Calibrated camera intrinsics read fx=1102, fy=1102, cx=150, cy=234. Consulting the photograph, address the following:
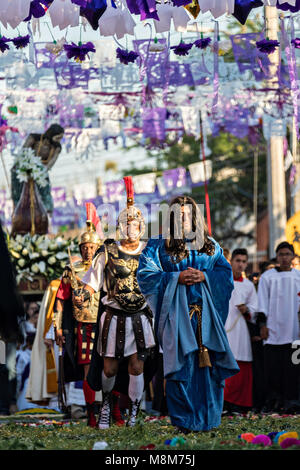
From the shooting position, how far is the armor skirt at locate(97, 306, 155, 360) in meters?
10.9

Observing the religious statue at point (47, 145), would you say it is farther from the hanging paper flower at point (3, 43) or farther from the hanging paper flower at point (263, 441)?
the hanging paper flower at point (263, 441)

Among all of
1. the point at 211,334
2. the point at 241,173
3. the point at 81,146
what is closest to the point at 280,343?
the point at 211,334

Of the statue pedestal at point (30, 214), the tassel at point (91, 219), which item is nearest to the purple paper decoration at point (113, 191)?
the statue pedestal at point (30, 214)

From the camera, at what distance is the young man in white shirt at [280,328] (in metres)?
13.9

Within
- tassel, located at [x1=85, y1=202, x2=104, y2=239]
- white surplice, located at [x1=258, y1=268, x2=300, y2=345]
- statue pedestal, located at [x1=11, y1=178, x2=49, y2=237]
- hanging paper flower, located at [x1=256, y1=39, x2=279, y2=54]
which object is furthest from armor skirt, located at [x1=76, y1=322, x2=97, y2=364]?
statue pedestal, located at [x1=11, y1=178, x2=49, y2=237]

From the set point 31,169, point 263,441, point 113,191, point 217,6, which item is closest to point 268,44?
point 217,6

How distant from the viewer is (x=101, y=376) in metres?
11.1

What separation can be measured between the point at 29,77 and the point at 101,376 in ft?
18.5

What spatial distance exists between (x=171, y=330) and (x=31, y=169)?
8.59m

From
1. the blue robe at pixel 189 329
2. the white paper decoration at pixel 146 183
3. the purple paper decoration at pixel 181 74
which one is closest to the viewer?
the blue robe at pixel 189 329

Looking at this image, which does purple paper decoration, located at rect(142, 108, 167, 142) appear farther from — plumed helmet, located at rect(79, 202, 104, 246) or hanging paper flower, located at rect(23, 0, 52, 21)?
hanging paper flower, located at rect(23, 0, 52, 21)

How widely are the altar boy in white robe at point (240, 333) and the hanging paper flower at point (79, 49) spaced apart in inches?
120

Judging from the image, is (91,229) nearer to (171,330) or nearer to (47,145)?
(171,330)
